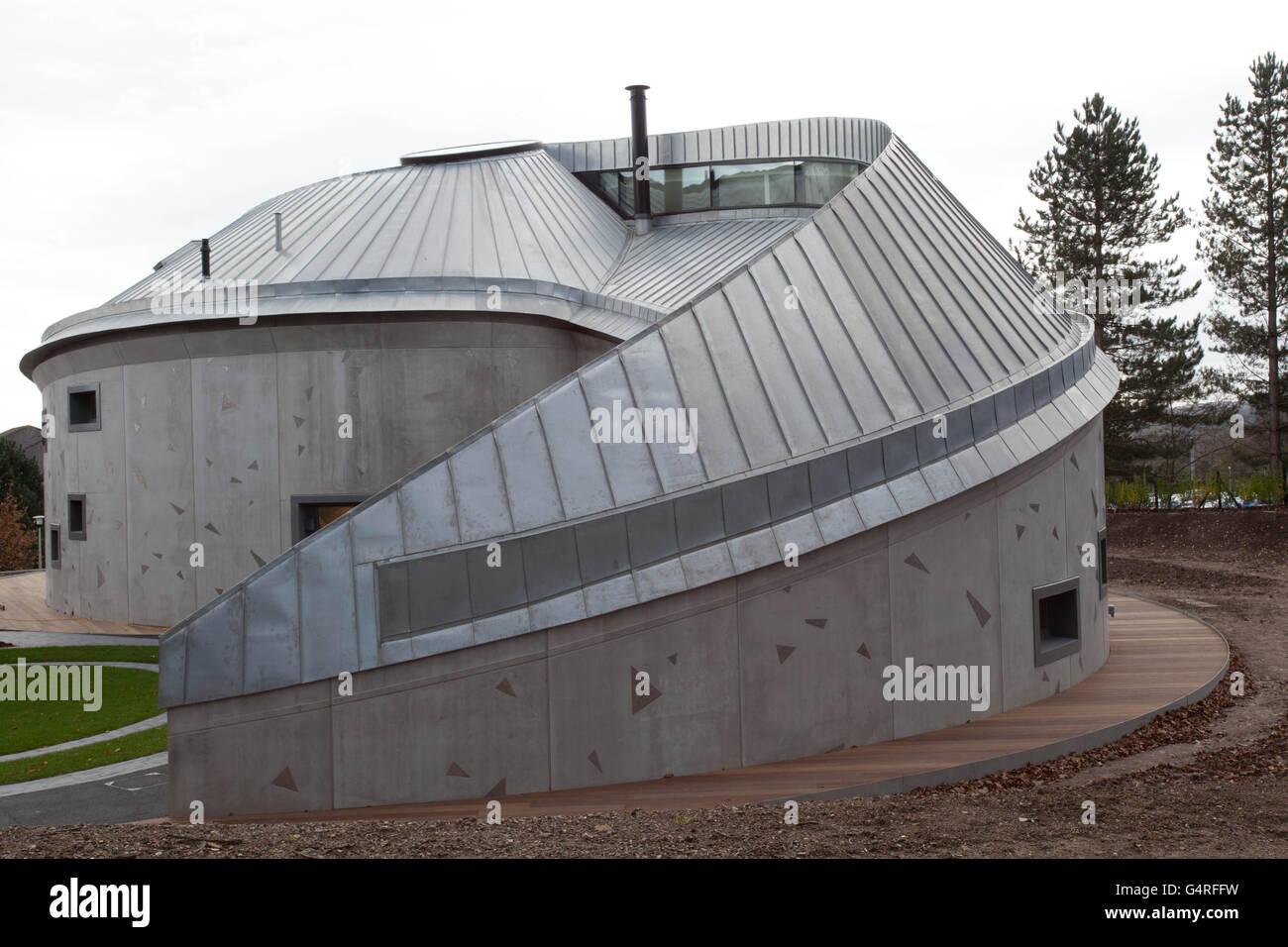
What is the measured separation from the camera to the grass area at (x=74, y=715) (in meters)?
11.9

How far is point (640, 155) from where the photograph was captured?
23969 millimetres

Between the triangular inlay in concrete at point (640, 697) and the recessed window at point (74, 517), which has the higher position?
the recessed window at point (74, 517)

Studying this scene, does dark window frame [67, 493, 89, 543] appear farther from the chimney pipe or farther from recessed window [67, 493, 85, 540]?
the chimney pipe

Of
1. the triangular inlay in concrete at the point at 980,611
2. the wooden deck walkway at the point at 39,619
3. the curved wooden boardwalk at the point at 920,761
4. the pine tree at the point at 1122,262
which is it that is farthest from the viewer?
the pine tree at the point at 1122,262

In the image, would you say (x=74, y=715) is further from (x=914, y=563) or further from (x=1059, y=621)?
(x=1059, y=621)

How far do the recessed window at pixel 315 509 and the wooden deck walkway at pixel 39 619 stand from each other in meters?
3.18

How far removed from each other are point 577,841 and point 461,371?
1143 centimetres

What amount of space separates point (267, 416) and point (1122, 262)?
2969 cm


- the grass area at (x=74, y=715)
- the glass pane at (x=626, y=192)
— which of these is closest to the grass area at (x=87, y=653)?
the grass area at (x=74, y=715)

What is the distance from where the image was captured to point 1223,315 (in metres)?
34.4

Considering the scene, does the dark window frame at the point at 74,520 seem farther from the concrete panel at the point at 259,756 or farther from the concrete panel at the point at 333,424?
the concrete panel at the point at 259,756

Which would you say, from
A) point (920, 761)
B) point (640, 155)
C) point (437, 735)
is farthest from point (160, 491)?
point (920, 761)

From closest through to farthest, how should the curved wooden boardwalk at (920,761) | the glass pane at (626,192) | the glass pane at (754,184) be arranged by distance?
the curved wooden boardwalk at (920,761)
the glass pane at (754,184)
the glass pane at (626,192)
